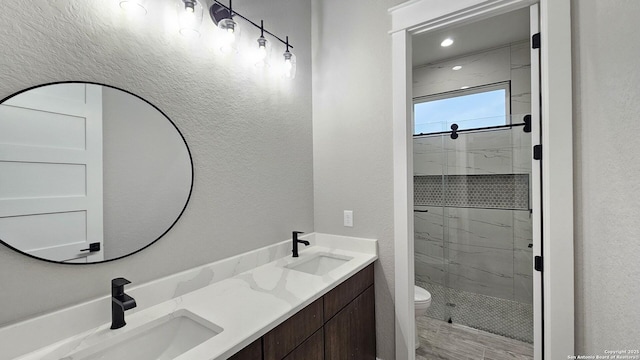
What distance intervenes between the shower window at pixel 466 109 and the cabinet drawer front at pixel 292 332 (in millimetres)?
2583

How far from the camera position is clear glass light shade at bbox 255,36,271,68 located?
154 cm

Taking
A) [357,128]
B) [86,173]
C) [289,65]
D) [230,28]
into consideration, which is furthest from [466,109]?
[86,173]

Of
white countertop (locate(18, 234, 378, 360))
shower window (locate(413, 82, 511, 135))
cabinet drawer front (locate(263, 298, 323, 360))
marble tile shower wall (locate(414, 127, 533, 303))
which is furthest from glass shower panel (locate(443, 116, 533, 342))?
cabinet drawer front (locate(263, 298, 323, 360))

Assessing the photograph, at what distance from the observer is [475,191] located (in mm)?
2936

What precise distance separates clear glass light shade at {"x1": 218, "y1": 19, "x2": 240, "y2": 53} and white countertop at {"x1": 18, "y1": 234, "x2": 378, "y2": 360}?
4.01 feet

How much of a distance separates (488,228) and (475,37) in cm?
203

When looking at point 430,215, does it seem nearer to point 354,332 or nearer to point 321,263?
point 321,263

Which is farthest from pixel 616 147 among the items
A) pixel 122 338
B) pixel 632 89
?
pixel 122 338

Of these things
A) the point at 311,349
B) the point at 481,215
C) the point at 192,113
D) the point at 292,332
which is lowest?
the point at 311,349

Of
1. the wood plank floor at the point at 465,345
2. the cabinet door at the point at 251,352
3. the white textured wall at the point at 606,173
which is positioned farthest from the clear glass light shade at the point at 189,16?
the wood plank floor at the point at 465,345

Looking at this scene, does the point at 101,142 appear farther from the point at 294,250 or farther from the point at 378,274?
the point at 378,274

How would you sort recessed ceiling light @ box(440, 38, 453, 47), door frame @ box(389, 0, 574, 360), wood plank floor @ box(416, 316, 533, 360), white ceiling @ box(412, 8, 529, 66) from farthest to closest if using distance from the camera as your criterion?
recessed ceiling light @ box(440, 38, 453, 47) → white ceiling @ box(412, 8, 529, 66) → wood plank floor @ box(416, 316, 533, 360) → door frame @ box(389, 0, 574, 360)

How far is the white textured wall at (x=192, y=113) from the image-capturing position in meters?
0.85

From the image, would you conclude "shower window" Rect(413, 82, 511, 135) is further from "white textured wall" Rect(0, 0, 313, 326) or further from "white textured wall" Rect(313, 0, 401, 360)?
"white textured wall" Rect(0, 0, 313, 326)
